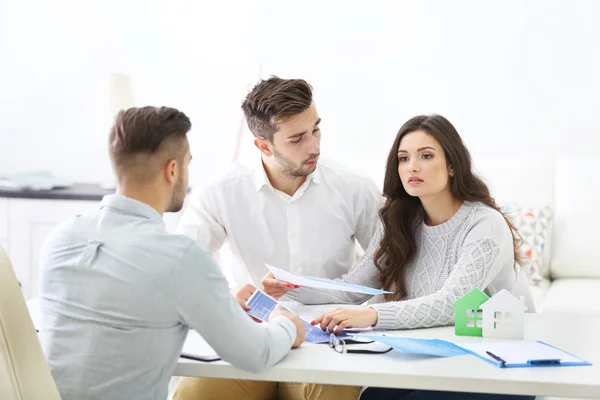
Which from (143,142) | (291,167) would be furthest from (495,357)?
(291,167)

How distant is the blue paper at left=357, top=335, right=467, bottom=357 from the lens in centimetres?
158

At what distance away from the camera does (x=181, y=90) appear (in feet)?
13.8

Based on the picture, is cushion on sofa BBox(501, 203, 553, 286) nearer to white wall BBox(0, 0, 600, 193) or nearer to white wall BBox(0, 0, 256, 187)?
white wall BBox(0, 0, 600, 193)

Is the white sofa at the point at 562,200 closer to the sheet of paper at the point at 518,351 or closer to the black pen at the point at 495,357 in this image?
the sheet of paper at the point at 518,351

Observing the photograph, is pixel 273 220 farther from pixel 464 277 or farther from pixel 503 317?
pixel 503 317

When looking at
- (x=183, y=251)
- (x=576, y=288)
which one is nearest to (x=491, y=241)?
(x=183, y=251)

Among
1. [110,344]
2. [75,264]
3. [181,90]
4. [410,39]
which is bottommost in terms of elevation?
[110,344]

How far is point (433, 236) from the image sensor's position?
2145 mm

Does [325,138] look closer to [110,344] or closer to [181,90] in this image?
[181,90]

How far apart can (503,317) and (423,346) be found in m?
0.24

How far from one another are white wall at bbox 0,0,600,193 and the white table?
2.15m

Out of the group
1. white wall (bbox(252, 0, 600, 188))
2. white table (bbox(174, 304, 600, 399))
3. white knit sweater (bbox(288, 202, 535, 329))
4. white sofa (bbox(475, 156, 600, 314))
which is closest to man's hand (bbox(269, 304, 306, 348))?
white table (bbox(174, 304, 600, 399))

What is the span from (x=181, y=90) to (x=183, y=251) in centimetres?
288

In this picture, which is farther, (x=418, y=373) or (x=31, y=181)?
(x=31, y=181)
